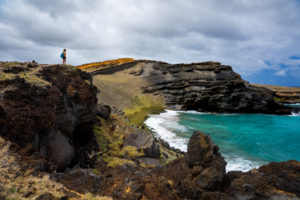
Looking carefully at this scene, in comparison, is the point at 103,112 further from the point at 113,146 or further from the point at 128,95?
the point at 128,95

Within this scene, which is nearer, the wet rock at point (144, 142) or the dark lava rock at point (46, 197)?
the dark lava rock at point (46, 197)

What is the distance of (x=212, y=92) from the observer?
49.7 meters

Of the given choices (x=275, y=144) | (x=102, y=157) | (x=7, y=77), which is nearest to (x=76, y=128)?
(x=102, y=157)

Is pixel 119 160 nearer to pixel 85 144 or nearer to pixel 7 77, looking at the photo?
pixel 85 144

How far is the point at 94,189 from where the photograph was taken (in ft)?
19.8

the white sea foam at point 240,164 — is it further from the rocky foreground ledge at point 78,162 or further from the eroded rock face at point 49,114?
the eroded rock face at point 49,114

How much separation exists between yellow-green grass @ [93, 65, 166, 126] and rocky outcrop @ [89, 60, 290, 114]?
280cm

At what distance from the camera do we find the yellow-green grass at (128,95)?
127 feet

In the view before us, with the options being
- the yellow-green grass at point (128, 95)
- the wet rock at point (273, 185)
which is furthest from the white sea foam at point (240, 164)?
the yellow-green grass at point (128, 95)

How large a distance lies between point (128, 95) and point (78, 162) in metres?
39.1

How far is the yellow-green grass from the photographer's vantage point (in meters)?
38.6

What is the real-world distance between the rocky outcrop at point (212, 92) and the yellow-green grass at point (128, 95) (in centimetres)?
280

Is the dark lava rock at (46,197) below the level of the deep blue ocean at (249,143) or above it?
above

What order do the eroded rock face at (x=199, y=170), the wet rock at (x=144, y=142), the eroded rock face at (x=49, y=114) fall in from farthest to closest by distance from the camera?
the wet rock at (x=144, y=142) → the eroded rock face at (x=49, y=114) → the eroded rock face at (x=199, y=170)
